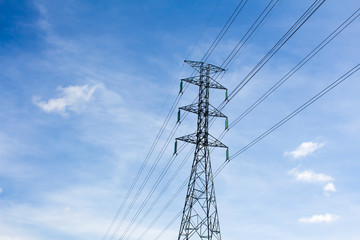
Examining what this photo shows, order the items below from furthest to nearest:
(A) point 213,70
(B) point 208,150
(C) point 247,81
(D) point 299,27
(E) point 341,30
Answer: (A) point 213,70
(B) point 208,150
(C) point 247,81
(D) point 299,27
(E) point 341,30

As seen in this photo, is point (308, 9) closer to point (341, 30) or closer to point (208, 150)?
point (341, 30)

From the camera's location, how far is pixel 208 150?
100 feet

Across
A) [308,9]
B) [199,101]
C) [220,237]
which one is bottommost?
[220,237]

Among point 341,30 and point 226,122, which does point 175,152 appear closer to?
point 226,122

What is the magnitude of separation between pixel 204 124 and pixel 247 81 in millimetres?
8167

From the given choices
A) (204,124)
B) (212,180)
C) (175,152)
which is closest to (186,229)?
(212,180)

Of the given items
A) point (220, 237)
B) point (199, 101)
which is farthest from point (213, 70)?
point (220, 237)

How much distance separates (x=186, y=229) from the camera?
28.5 meters

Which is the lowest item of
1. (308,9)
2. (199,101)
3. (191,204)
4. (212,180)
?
(191,204)

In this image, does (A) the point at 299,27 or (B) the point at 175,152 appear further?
(B) the point at 175,152

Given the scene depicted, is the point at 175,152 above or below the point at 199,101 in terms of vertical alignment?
below

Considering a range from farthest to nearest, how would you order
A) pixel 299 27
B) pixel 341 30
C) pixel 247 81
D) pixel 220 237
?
pixel 220 237 → pixel 247 81 → pixel 299 27 → pixel 341 30

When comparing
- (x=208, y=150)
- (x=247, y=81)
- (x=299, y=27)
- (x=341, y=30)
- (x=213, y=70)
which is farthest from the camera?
(x=213, y=70)

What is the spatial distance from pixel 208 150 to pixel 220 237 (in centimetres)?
699
